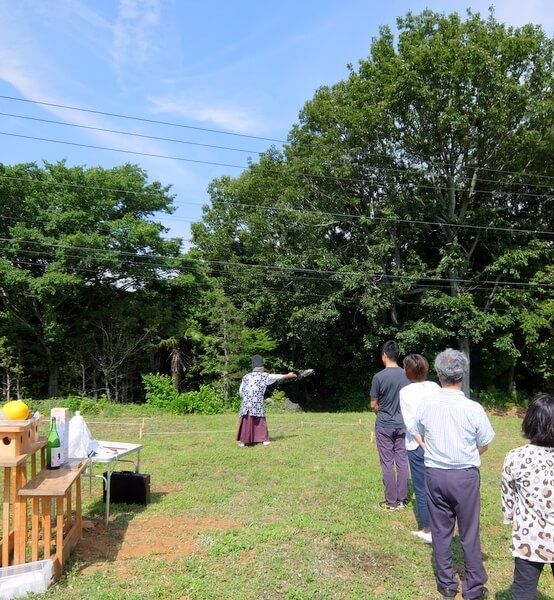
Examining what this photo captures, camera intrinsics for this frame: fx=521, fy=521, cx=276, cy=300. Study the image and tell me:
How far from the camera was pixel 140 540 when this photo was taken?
177 inches

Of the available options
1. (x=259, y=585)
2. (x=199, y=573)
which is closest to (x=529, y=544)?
(x=259, y=585)

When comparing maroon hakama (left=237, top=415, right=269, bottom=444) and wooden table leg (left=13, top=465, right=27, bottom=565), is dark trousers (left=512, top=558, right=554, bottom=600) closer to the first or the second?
wooden table leg (left=13, top=465, right=27, bottom=565)

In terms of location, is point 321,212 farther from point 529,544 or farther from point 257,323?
point 529,544

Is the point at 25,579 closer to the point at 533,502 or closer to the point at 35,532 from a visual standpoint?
the point at 35,532

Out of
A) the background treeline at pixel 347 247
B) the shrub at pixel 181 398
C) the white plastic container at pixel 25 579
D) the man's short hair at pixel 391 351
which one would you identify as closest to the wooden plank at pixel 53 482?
the white plastic container at pixel 25 579

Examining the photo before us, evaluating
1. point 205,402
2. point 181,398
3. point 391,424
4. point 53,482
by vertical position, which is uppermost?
point 391,424

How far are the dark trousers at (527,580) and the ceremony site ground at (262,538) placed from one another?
852 mm

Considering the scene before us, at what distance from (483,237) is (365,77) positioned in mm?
7605

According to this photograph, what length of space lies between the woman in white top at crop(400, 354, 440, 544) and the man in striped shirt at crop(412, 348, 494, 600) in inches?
34.7

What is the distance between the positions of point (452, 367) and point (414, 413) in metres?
1.03

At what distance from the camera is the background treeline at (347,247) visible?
17.1 metres

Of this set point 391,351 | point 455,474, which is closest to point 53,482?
point 455,474

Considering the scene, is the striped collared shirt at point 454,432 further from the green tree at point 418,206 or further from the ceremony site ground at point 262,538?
the green tree at point 418,206

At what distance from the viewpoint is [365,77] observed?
1908 centimetres
